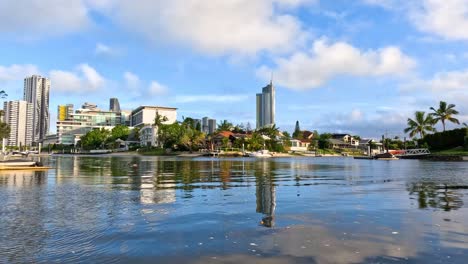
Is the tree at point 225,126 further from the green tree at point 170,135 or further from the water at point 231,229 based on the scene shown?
the water at point 231,229

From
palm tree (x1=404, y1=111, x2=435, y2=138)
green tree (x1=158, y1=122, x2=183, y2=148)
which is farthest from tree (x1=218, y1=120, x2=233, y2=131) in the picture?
palm tree (x1=404, y1=111, x2=435, y2=138)

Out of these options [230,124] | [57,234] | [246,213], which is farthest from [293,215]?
[230,124]

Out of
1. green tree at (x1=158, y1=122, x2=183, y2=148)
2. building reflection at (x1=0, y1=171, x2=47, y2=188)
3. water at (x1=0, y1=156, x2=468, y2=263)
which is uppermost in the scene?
green tree at (x1=158, y1=122, x2=183, y2=148)

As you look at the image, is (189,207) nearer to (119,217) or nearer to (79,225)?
(119,217)

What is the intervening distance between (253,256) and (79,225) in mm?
6367

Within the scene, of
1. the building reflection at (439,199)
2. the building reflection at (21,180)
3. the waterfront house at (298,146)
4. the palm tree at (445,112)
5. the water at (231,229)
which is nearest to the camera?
the water at (231,229)

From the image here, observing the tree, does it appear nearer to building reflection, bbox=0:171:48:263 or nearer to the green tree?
the green tree

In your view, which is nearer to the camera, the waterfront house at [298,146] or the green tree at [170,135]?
the green tree at [170,135]

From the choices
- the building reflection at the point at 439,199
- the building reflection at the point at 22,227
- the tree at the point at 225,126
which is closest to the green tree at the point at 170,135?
the tree at the point at 225,126

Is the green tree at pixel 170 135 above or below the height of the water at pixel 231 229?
above

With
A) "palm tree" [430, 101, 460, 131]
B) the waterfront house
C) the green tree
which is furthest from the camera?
the waterfront house

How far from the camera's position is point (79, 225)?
39.5 feet

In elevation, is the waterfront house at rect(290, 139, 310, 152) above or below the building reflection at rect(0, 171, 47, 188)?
above

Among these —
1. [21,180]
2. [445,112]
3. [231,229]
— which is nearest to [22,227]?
[231,229]
